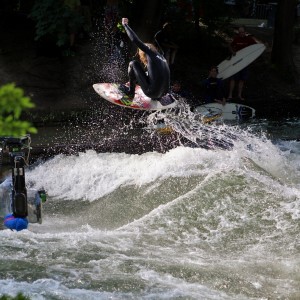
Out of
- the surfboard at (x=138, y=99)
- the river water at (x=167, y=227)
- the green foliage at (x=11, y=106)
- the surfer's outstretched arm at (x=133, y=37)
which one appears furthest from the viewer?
the surfboard at (x=138, y=99)

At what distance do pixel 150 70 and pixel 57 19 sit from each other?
5155mm

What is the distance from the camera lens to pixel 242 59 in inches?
656

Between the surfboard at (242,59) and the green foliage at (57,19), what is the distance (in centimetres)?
358

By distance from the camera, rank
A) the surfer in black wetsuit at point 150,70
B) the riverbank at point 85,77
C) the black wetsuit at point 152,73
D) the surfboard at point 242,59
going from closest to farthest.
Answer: the surfer in black wetsuit at point 150,70 < the black wetsuit at point 152,73 < the riverbank at point 85,77 < the surfboard at point 242,59

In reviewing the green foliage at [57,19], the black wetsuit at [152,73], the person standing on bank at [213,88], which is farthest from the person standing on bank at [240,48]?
the black wetsuit at [152,73]

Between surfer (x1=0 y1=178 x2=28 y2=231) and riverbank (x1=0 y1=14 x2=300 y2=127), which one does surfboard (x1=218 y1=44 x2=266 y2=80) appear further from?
surfer (x1=0 y1=178 x2=28 y2=231)

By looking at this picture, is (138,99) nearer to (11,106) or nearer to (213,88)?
(213,88)

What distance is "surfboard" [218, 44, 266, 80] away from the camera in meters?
16.6

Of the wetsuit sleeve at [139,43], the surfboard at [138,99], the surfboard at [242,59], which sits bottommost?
the surfboard at [138,99]

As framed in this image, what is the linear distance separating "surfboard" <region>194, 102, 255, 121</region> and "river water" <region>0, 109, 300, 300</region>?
1.75m

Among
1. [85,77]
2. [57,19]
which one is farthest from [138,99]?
[85,77]

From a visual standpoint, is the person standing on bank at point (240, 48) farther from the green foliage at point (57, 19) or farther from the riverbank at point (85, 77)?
the green foliage at point (57, 19)

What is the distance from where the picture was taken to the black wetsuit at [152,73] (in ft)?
36.4

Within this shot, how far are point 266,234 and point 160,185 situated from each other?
2.53 m
